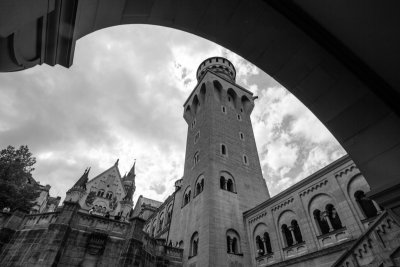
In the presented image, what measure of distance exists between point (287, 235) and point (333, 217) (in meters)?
3.80

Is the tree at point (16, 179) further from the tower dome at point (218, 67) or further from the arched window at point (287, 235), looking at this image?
the tower dome at point (218, 67)

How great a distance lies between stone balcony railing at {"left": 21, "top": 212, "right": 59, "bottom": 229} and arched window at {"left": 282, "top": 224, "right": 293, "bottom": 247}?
52.6 feet

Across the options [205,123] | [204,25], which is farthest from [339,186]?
[205,123]

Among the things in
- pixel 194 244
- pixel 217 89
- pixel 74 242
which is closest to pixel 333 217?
pixel 194 244

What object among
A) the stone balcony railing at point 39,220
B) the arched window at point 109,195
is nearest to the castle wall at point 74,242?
the stone balcony railing at point 39,220

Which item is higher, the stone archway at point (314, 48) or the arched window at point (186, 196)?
the arched window at point (186, 196)

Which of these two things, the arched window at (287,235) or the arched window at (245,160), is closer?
the arched window at (287,235)

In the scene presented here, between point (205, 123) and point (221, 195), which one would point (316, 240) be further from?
point (205, 123)

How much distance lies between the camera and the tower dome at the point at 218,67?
37406 millimetres

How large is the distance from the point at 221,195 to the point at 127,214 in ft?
48.7

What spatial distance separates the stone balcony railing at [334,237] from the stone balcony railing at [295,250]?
1.24 metres

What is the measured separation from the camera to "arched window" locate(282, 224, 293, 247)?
50.5 ft

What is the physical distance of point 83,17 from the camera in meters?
2.21

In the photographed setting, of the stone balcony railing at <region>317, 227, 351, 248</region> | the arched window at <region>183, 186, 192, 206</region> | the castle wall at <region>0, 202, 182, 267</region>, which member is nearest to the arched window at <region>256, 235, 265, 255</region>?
the stone balcony railing at <region>317, 227, 351, 248</region>
